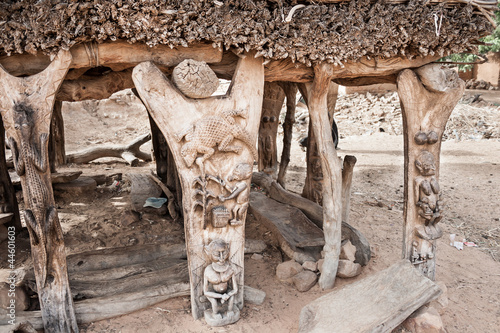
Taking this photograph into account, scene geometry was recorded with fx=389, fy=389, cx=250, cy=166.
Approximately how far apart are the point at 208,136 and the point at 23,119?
1.30m

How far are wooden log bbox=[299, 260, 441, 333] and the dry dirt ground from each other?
47cm

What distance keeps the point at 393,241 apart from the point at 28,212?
13.9 feet

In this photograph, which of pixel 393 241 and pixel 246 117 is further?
pixel 393 241

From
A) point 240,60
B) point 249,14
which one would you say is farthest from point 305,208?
point 249,14

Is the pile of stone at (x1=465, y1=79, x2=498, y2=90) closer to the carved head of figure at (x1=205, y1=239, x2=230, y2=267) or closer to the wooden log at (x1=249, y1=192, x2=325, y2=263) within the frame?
the wooden log at (x1=249, y1=192, x2=325, y2=263)

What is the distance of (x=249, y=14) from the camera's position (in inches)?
115

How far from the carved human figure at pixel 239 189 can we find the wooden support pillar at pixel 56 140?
5.33 metres

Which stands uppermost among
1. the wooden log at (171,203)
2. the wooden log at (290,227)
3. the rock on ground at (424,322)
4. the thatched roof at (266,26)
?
the thatched roof at (266,26)

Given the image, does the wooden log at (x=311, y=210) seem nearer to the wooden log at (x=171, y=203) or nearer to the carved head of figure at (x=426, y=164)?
the carved head of figure at (x=426, y=164)

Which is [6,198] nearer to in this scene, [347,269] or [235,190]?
[235,190]

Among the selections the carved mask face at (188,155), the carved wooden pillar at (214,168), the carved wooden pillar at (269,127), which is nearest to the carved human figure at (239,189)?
the carved wooden pillar at (214,168)

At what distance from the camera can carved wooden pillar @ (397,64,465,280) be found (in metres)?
3.58

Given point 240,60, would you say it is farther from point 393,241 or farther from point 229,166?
point 393,241

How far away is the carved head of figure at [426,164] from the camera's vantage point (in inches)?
141
